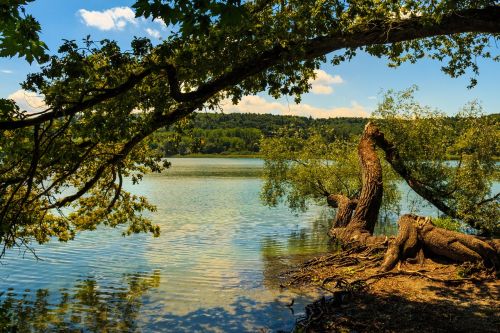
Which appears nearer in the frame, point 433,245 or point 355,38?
point 355,38

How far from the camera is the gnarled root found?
16750 mm

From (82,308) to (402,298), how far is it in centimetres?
1175

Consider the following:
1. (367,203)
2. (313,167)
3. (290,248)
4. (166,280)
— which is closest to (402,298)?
(367,203)

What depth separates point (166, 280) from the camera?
22.3m

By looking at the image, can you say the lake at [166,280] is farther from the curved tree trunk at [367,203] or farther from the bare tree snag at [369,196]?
the bare tree snag at [369,196]

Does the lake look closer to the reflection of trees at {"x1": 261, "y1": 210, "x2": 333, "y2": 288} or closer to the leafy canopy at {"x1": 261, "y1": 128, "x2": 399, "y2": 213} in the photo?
the reflection of trees at {"x1": 261, "y1": 210, "x2": 333, "y2": 288}

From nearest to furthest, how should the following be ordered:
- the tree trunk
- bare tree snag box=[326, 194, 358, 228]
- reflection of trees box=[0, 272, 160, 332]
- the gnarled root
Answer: reflection of trees box=[0, 272, 160, 332] → the gnarled root → the tree trunk → bare tree snag box=[326, 194, 358, 228]

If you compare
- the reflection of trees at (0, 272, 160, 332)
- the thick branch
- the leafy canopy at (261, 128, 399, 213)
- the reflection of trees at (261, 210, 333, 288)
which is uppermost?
the thick branch

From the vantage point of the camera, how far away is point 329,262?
21172mm

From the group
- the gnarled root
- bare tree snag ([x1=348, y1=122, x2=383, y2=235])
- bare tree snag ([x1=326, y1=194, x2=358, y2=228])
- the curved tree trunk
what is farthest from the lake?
bare tree snag ([x1=348, y1=122, x2=383, y2=235])

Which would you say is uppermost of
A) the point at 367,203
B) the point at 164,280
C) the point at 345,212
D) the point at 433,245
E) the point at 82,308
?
the point at 367,203

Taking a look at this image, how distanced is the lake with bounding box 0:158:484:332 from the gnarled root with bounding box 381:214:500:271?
12.7ft

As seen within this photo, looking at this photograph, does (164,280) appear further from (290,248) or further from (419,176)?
(419,176)

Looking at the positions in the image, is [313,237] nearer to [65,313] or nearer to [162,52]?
[65,313]
